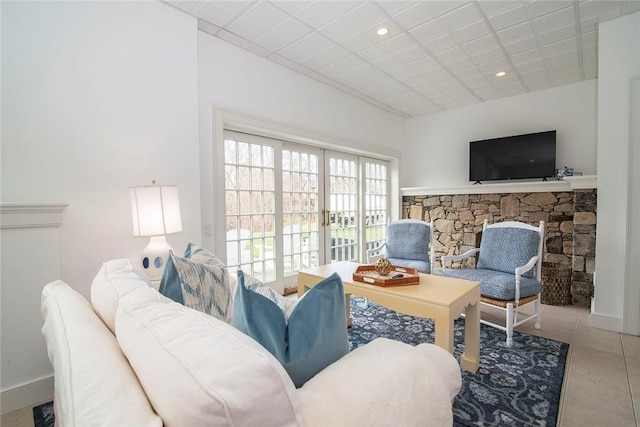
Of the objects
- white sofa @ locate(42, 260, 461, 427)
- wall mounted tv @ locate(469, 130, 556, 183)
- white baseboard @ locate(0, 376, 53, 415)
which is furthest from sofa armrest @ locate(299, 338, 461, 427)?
wall mounted tv @ locate(469, 130, 556, 183)

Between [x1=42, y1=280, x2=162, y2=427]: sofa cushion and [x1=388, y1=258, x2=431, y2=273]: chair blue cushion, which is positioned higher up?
[x1=42, y1=280, x2=162, y2=427]: sofa cushion

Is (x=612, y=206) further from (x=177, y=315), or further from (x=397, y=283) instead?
(x=177, y=315)

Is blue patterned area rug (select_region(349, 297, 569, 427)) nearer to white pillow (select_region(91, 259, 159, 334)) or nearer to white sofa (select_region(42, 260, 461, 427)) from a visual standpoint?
white sofa (select_region(42, 260, 461, 427))

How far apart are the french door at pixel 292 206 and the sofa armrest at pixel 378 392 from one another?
8.30ft

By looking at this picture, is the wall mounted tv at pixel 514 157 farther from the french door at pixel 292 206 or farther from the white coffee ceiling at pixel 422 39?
the french door at pixel 292 206

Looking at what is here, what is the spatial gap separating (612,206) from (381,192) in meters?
2.94

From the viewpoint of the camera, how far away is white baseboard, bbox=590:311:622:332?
2.63 m

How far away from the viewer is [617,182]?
8.59 ft

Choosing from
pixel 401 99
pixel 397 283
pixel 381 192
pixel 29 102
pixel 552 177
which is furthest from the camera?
pixel 381 192

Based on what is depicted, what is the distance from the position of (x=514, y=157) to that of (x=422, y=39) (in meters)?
2.32

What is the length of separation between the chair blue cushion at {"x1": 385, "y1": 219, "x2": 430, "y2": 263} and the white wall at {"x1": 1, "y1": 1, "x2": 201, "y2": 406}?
7.42 ft

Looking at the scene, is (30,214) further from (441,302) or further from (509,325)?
(509,325)

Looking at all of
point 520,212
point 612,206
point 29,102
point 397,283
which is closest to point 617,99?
point 612,206

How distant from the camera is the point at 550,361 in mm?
2133
